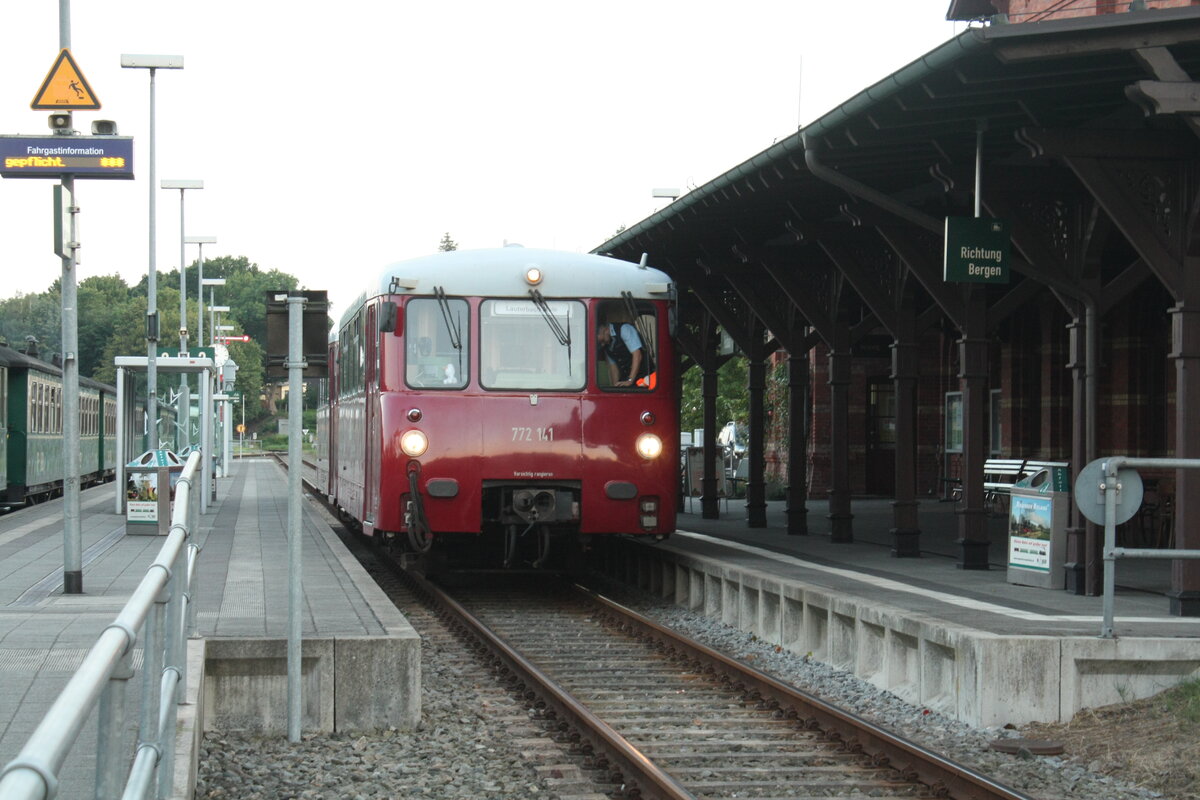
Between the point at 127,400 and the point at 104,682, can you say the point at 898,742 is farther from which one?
the point at 127,400

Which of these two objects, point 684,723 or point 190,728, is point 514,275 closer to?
point 684,723

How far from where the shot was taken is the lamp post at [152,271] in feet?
75.5

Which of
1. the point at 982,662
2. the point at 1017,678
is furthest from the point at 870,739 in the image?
the point at 1017,678

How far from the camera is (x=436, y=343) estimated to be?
13922 mm

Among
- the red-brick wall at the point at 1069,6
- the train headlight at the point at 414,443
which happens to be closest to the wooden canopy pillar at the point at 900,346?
the train headlight at the point at 414,443

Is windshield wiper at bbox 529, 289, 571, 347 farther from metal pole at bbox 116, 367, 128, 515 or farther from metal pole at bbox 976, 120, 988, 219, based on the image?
metal pole at bbox 116, 367, 128, 515

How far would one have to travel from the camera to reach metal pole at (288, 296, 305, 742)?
8.02m

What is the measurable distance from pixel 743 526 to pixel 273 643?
45.1 ft

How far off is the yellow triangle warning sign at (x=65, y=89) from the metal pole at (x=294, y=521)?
4.25m

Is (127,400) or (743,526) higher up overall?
(127,400)

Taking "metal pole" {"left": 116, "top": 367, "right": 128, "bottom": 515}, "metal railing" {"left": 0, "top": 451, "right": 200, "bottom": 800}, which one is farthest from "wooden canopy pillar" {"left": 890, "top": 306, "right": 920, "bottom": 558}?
"metal railing" {"left": 0, "top": 451, "right": 200, "bottom": 800}

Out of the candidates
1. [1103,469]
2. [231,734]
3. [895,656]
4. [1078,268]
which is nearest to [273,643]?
[231,734]

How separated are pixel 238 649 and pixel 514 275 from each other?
251 inches

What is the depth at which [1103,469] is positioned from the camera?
30.2ft
